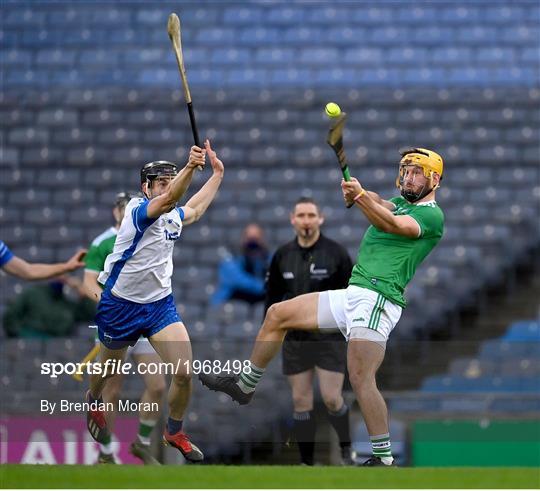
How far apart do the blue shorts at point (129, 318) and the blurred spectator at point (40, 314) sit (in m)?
4.87

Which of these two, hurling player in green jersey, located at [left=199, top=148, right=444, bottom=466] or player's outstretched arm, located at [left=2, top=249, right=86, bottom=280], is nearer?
hurling player in green jersey, located at [left=199, top=148, right=444, bottom=466]

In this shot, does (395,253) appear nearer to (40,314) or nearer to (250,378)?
(250,378)

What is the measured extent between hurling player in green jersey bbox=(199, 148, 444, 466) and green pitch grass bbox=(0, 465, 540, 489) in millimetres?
400

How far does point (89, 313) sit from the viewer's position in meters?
14.4

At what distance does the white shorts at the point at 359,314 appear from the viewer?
862cm

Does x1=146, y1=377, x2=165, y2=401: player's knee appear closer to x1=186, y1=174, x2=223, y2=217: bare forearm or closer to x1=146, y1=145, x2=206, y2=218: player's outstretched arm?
x1=186, y1=174, x2=223, y2=217: bare forearm

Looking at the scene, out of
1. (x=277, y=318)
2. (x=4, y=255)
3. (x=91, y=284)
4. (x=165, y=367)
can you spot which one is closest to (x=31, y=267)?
(x=4, y=255)

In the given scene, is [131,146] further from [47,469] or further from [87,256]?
[47,469]

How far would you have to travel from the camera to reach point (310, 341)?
10492 millimetres

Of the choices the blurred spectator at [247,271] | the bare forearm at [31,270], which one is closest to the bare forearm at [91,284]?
the bare forearm at [31,270]

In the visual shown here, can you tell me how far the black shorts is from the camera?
10.4 m

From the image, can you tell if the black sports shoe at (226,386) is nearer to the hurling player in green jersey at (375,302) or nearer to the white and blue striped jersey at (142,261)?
the hurling player in green jersey at (375,302)

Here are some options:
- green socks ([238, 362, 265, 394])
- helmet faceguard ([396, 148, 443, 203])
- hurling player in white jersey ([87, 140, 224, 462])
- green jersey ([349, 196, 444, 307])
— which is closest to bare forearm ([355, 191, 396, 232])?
green jersey ([349, 196, 444, 307])

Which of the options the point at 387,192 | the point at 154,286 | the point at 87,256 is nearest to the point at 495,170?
the point at 387,192
